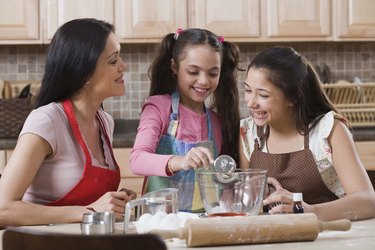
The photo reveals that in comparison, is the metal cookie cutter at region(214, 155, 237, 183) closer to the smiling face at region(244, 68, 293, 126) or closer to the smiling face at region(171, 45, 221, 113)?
the smiling face at region(244, 68, 293, 126)

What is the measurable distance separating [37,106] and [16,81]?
2.05 meters

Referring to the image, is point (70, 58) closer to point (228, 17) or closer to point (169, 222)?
point (169, 222)

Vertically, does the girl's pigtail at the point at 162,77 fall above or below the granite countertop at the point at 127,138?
above

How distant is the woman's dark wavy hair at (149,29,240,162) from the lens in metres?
2.44

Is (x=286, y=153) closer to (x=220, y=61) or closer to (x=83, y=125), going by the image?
(x=220, y=61)

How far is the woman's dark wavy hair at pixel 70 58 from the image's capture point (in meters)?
2.11

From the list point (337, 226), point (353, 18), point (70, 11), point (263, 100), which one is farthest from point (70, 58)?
point (353, 18)

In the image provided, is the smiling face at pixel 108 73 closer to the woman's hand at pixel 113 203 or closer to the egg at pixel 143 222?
the woman's hand at pixel 113 203

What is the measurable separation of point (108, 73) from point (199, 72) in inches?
11.3

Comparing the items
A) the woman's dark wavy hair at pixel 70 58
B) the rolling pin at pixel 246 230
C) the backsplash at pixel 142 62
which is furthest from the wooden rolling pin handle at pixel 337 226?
the backsplash at pixel 142 62

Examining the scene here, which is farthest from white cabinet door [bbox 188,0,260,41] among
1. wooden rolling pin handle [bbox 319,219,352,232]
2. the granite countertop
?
wooden rolling pin handle [bbox 319,219,352,232]

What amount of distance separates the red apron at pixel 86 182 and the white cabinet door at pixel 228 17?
1856 millimetres

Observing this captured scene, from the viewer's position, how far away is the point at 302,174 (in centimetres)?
224

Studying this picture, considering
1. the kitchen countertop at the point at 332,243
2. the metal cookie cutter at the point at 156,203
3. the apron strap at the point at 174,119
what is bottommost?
the kitchen countertop at the point at 332,243
